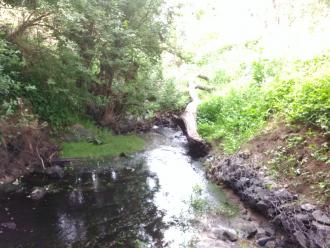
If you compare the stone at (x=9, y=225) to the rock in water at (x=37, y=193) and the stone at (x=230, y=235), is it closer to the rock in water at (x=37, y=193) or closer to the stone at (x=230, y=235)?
the rock in water at (x=37, y=193)

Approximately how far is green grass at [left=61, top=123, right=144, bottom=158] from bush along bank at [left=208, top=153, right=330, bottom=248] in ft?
11.6

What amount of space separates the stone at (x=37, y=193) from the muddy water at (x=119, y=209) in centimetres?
12

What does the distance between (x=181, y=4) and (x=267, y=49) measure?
24.2 feet

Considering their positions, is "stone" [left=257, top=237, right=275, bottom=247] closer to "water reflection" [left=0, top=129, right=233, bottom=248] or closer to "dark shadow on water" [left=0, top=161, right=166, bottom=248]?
"water reflection" [left=0, top=129, right=233, bottom=248]

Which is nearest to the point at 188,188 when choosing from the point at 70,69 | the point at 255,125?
the point at 255,125

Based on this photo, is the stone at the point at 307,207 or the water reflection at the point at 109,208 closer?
the stone at the point at 307,207

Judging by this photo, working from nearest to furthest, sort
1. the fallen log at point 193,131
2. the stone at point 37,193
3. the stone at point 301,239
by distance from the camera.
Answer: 1. the stone at point 301,239
2. the stone at point 37,193
3. the fallen log at point 193,131

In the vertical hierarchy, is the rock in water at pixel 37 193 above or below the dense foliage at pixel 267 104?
below

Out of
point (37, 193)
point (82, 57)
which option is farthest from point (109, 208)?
point (82, 57)

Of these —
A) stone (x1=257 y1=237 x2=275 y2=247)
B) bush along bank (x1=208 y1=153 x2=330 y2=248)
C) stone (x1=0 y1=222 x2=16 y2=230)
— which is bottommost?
stone (x1=0 y1=222 x2=16 y2=230)

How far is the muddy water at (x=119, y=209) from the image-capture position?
7090 mm

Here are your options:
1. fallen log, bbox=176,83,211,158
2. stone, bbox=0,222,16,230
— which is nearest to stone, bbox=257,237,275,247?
stone, bbox=0,222,16,230

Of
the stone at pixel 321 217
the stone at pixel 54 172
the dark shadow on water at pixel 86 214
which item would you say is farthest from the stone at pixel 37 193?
the stone at pixel 321 217

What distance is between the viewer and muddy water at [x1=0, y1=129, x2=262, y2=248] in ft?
23.3
